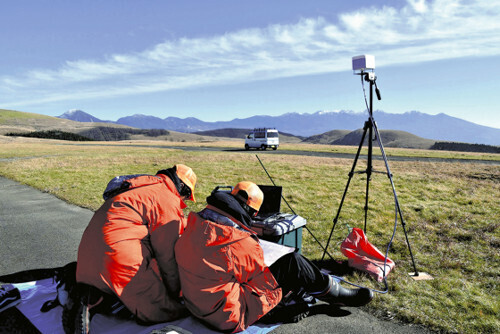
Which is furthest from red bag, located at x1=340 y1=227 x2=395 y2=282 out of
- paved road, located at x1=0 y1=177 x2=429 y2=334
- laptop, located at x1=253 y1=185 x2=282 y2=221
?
laptop, located at x1=253 y1=185 x2=282 y2=221

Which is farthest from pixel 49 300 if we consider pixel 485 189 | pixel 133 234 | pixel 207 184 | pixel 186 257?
pixel 485 189

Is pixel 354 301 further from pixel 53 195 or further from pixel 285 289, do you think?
pixel 53 195

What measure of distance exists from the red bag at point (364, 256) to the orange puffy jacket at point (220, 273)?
215 centimetres

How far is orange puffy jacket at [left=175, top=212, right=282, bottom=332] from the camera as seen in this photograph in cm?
284

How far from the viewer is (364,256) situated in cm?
494

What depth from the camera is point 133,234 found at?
3.08 metres

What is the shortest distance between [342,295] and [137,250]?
224 centimetres

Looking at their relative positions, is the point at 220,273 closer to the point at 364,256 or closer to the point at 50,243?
the point at 364,256

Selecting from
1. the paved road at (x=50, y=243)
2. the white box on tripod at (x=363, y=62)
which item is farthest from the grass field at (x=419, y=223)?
the white box on tripod at (x=363, y=62)

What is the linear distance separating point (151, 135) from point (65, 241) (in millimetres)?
170247

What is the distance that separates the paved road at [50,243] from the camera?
339 cm

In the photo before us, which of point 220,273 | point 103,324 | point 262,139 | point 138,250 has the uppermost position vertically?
point 262,139

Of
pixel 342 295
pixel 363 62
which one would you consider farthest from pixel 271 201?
pixel 363 62

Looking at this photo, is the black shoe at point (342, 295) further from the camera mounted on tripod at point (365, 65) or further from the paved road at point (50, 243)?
the camera mounted on tripod at point (365, 65)
